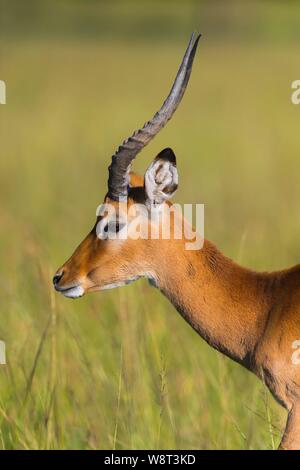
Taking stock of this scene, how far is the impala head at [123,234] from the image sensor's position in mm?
4520

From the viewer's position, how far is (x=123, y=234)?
4586 mm

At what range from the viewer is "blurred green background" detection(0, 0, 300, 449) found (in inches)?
221

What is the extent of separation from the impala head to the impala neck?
0.08 meters

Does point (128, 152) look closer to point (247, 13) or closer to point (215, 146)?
point (215, 146)

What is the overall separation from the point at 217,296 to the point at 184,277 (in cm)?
15

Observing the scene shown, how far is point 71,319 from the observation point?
6.82 metres

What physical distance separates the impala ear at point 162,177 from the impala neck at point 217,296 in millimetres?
212

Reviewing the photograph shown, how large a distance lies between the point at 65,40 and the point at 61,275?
40.1m
